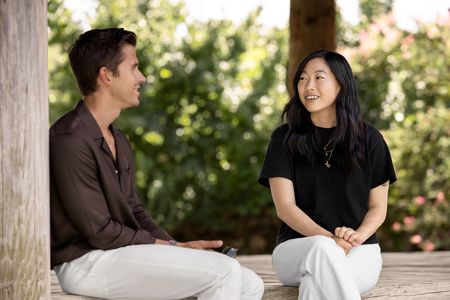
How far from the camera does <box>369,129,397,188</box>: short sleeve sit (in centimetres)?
385

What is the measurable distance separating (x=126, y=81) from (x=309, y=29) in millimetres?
2407

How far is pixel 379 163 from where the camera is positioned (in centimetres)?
386

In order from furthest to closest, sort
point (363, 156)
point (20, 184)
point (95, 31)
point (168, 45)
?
point (168, 45), point (363, 156), point (95, 31), point (20, 184)

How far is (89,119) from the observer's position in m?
3.38

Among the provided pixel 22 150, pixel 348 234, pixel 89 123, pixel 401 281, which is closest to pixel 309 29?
pixel 401 281

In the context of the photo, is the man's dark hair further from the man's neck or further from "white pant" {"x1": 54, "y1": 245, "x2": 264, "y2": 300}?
"white pant" {"x1": 54, "y1": 245, "x2": 264, "y2": 300}

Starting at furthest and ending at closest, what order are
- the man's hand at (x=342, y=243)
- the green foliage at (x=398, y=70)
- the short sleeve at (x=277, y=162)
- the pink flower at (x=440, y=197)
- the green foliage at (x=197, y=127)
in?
1. the green foliage at (x=398, y=70)
2. the green foliage at (x=197, y=127)
3. the pink flower at (x=440, y=197)
4. the short sleeve at (x=277, y=162)
5. the man's hand at (x=342, y=243)

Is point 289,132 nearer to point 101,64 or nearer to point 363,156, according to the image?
point 363,156

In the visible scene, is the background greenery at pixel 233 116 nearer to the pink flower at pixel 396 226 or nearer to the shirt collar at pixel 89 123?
the pink flower at pixel 396 226

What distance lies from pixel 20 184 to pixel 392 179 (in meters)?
1.55

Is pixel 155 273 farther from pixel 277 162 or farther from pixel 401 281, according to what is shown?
pixel 401 281

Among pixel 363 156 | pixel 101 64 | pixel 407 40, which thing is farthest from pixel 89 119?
pixel 407 40

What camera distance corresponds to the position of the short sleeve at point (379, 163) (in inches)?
152

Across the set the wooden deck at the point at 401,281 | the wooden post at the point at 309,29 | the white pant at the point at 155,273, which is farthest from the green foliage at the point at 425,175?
the white pant at the point at 155,273
